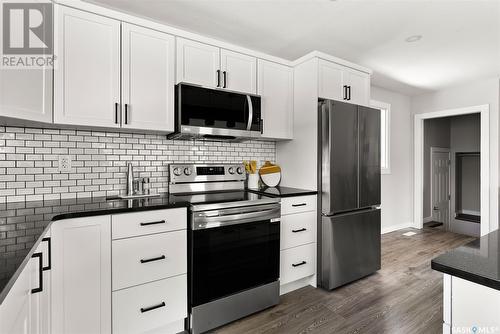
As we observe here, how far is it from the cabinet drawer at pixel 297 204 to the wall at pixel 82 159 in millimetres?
908

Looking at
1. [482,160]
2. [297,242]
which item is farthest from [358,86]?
[482,160]

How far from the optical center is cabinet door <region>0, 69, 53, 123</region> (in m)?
1.46

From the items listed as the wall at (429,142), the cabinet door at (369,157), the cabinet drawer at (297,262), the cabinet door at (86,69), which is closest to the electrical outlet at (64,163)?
the cabinet door at (86,69)

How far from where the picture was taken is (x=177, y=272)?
190cm

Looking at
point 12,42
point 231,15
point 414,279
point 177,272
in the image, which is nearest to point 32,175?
point 12,42

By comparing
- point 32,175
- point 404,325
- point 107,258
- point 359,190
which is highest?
point 32,175

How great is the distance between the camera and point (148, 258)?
1794 mm

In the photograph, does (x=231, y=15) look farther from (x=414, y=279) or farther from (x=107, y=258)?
(x=414, y=279)

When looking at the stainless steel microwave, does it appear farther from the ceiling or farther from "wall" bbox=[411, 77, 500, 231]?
"wall" bbox=[411, 77, 500, 231]

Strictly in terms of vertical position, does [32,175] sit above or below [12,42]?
below

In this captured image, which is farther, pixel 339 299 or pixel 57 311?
pixel 339 299

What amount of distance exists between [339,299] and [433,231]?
3.52 meters

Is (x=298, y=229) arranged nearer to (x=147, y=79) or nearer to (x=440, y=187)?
(x=147, y=79)

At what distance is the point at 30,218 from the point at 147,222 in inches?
24.2
